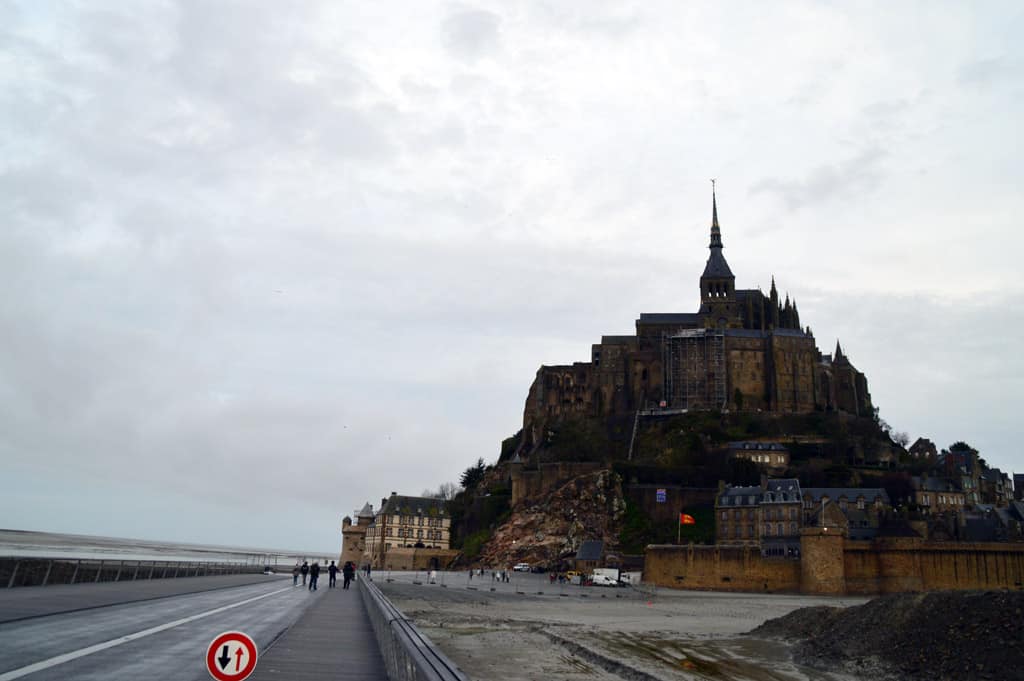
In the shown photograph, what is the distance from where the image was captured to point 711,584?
62375mm

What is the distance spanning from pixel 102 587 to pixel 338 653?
1873 centimetres

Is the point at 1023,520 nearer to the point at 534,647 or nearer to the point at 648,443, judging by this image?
the point at 648,443

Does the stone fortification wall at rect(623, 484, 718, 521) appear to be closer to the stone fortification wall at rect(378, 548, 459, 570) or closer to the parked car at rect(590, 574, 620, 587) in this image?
the parked car at rect(590, 574, 620, 587)

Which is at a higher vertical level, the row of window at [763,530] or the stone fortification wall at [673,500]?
the stone fortification wall at [673,500]

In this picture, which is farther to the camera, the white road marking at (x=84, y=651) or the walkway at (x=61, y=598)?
the walkway at (x=61, y=598)

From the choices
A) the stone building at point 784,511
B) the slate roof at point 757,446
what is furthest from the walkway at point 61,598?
the slate roof at point 757,446

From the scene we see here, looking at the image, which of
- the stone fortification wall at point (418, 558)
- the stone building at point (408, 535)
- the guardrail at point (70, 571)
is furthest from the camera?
the stone building at point (408, 535)

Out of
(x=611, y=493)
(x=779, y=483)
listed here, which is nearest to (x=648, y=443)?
(x=611, y=493)

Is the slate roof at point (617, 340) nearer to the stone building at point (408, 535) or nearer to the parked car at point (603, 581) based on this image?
the stone building at point (408, 535)

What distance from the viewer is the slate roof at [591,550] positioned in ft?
238

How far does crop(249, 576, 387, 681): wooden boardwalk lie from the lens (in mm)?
10469

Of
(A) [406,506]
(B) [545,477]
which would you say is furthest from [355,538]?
(B) [545,477]

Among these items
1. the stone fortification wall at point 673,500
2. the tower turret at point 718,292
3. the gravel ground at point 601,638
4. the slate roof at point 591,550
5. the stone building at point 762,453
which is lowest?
the gravel ground at point 601,638

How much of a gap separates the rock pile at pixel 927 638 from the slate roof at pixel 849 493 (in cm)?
4514
